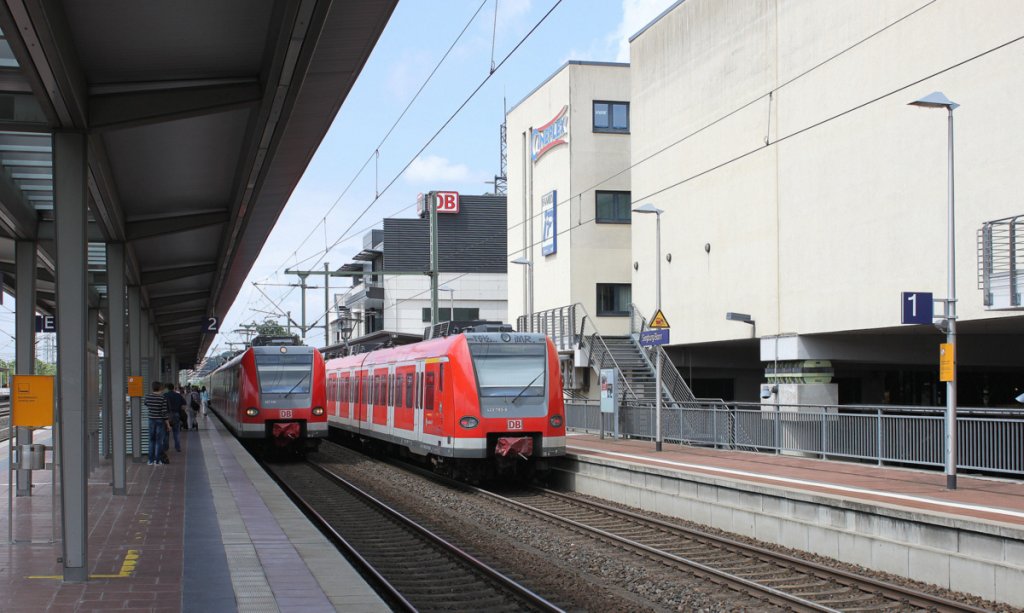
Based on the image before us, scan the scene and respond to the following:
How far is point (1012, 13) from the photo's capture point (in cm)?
1761

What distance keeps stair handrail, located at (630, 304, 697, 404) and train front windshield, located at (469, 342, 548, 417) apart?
10.2 meters

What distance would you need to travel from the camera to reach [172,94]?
30.7ft

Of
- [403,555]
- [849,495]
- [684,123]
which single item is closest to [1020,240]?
[849,495]

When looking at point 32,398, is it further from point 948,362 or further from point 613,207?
point 613,207

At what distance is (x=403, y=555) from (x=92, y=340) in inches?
528

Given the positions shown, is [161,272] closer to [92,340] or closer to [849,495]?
[92,340]

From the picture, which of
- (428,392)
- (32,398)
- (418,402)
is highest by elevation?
(32,398)

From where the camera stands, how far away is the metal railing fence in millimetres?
15219

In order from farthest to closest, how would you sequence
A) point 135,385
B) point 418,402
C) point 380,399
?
point 380,399 < point 418,402 < point 135,385

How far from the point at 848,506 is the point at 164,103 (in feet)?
28.1

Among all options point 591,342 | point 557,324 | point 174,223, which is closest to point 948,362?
point 174,223

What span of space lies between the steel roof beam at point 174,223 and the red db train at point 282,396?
9759mm

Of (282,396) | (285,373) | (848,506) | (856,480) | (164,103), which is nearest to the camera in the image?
(164,103)

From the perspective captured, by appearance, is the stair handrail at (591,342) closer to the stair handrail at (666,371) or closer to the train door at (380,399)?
the stair handrail at (666,371)
